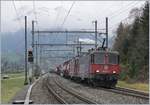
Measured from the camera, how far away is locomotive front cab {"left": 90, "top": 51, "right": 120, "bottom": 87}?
35.1 meters

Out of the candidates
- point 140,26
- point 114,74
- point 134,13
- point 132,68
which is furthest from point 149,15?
point 114,74

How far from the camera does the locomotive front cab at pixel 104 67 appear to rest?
115 ft

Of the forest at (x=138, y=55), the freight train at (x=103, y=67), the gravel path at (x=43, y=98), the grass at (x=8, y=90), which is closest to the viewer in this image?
the gravel path at (x=43, y=98)

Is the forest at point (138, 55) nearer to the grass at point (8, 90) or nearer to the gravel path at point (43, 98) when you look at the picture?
the grass at point (8, 90)

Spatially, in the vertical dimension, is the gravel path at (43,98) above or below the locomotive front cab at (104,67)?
below


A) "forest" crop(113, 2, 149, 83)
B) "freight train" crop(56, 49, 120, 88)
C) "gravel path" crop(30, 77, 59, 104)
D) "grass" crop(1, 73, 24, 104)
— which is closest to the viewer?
"gravel path" crop(30, 77, 59, 104)

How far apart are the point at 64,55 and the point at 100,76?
82.0 m

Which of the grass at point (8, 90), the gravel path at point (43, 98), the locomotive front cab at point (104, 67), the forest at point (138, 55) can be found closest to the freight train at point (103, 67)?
the locomotive front cab at point (104, 67)

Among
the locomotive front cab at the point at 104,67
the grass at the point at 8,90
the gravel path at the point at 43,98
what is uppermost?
the locomotive front cab at the point at 104,67

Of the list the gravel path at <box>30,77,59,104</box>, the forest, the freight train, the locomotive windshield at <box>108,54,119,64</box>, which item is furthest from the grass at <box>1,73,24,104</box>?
the forest

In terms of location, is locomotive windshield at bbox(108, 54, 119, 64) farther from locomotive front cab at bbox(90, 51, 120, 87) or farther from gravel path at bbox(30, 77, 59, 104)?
gravel path at bbox(30, 77, 59, 104)

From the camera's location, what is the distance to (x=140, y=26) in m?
56.8

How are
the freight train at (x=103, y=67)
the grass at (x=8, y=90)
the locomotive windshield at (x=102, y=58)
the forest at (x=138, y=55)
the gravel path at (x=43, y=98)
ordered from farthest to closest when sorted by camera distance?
the forest at (x=138, y=55) < the locomotive windshield at (x=102, y=58) < the freight train at (x=103, y=67) < the grass at (x=8, y=90) < the gravel path at (x=43, y=98)

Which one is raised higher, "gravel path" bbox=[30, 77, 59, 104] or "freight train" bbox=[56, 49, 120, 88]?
"freight train" bbox=[56, 49, 120, 88]
